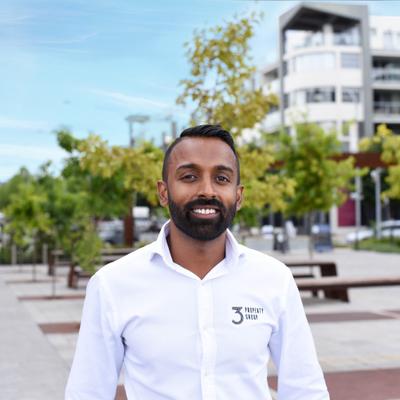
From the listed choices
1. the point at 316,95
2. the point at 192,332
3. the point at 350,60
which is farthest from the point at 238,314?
the point at 350,60

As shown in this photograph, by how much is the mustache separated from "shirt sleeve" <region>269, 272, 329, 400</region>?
1.01 feet

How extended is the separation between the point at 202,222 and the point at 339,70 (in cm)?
6577

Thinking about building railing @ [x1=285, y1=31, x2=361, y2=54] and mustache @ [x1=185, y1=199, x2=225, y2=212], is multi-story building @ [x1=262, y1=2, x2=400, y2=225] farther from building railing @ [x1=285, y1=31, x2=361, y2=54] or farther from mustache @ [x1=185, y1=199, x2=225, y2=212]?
mustache @ [x1=185, y1=199, x2=225, y2=212]

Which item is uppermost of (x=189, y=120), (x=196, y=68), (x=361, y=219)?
(x=196, y=68)

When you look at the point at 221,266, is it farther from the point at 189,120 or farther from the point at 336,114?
the point at 336,114

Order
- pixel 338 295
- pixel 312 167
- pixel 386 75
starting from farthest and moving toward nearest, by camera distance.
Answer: pixel 386 75, pixel 312 167, pixel 338 295

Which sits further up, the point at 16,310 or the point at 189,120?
the point at 189,120

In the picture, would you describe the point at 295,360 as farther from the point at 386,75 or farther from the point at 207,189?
the point at 386,75

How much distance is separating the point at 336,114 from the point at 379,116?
4096mm

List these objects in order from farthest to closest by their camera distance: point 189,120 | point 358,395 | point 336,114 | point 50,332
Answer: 1. point 336,114
2. point 189,120
3. point 50,332
4. point 358,395

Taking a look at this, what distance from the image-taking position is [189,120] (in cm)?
1256

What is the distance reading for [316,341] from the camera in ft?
32.2

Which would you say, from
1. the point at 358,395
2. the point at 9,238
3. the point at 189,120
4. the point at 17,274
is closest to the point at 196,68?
the point at 189,120

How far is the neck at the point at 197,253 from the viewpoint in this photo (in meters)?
2.08
